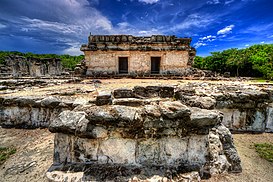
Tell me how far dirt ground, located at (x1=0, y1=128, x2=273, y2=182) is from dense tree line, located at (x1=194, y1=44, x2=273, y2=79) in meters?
11.0

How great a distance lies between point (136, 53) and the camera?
11.1m

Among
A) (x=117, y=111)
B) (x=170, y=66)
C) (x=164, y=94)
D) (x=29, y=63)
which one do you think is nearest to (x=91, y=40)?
(x=170, y=66)

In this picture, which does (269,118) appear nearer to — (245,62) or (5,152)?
(5,152)

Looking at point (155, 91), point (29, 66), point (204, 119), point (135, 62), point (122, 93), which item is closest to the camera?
point (204, 119)

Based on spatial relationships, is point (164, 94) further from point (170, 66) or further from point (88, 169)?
point (170, 66)

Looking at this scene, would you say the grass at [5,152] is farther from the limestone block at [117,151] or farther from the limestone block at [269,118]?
the limestone block at [269,118]

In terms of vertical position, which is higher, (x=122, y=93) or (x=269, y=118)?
(x=122, y=93)

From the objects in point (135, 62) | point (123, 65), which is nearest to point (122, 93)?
point (135, 62)

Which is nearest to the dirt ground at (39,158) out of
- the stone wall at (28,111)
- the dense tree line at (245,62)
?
the stone wall at (28,111)

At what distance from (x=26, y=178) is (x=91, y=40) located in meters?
9.96

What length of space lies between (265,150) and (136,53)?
9.06 m

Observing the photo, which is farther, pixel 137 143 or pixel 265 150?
pixel 265 150

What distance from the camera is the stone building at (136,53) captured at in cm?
1081

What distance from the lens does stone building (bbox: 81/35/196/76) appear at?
1081 centimetres
